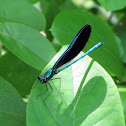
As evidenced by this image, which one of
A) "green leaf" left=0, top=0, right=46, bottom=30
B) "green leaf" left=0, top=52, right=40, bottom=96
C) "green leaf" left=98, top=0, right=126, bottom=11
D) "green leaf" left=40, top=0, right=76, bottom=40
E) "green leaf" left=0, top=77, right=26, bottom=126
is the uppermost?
"green leaf" left=98, top=0, right=126, bottom=11

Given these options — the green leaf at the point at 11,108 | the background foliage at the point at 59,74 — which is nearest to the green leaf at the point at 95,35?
the background foliage at the point at 59,74

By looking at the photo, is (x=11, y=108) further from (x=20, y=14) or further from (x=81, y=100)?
(x=20, y=14)

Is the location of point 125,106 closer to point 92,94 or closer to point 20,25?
point 92,94

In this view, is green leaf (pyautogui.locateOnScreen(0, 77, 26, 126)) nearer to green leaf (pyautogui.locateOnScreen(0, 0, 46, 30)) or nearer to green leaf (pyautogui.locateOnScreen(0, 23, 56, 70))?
green leaf (pyautogui.locateOnScreen(0, 23, 56, 70))

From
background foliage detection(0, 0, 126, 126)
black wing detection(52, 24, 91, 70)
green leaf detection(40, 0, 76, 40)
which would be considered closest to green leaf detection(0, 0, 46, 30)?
background foliage detection(0, 0, 126, 126)

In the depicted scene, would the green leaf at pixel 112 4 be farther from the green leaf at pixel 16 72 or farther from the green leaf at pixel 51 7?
the green leaf at pixel 51 7
